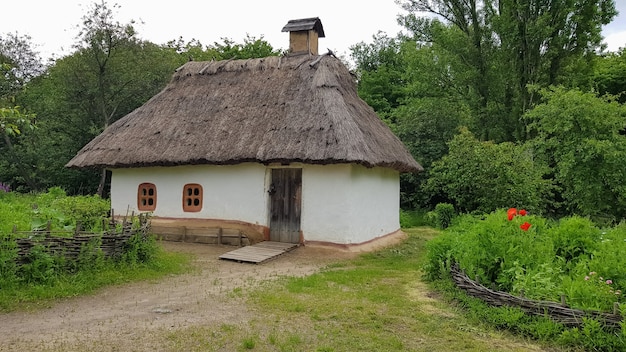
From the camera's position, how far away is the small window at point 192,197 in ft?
43.9

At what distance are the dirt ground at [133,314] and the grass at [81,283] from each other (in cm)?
22

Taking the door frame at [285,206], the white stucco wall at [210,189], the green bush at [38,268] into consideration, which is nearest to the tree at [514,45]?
the door frame at [285,206]

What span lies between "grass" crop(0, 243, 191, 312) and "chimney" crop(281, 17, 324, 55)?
353 inches

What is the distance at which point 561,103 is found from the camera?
14.1 meters

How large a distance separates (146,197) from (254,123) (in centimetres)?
411

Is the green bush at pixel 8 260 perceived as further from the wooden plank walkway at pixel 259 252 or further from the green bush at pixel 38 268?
the wooden plank walkway at pixel 259 252

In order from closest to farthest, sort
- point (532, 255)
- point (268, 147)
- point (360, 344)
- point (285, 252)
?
point (360, 344) < point (532, 255) < point (285, 252) < point (268, 147)

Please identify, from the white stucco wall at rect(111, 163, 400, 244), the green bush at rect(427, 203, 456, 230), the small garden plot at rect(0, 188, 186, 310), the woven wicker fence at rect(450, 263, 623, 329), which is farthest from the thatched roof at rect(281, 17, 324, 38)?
the woven wicker fence at rect(450, 263, 623, 329)

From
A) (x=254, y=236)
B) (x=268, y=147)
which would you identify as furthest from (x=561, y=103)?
(x=254, y=236)

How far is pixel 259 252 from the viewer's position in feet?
35.9

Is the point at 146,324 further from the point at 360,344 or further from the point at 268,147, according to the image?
the point at 268,147

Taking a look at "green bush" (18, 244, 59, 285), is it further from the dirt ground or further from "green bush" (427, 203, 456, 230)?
"green bush" (427, 203, 456, 230)

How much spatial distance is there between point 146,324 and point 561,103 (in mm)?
13237

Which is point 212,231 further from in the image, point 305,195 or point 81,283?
point 81,283
